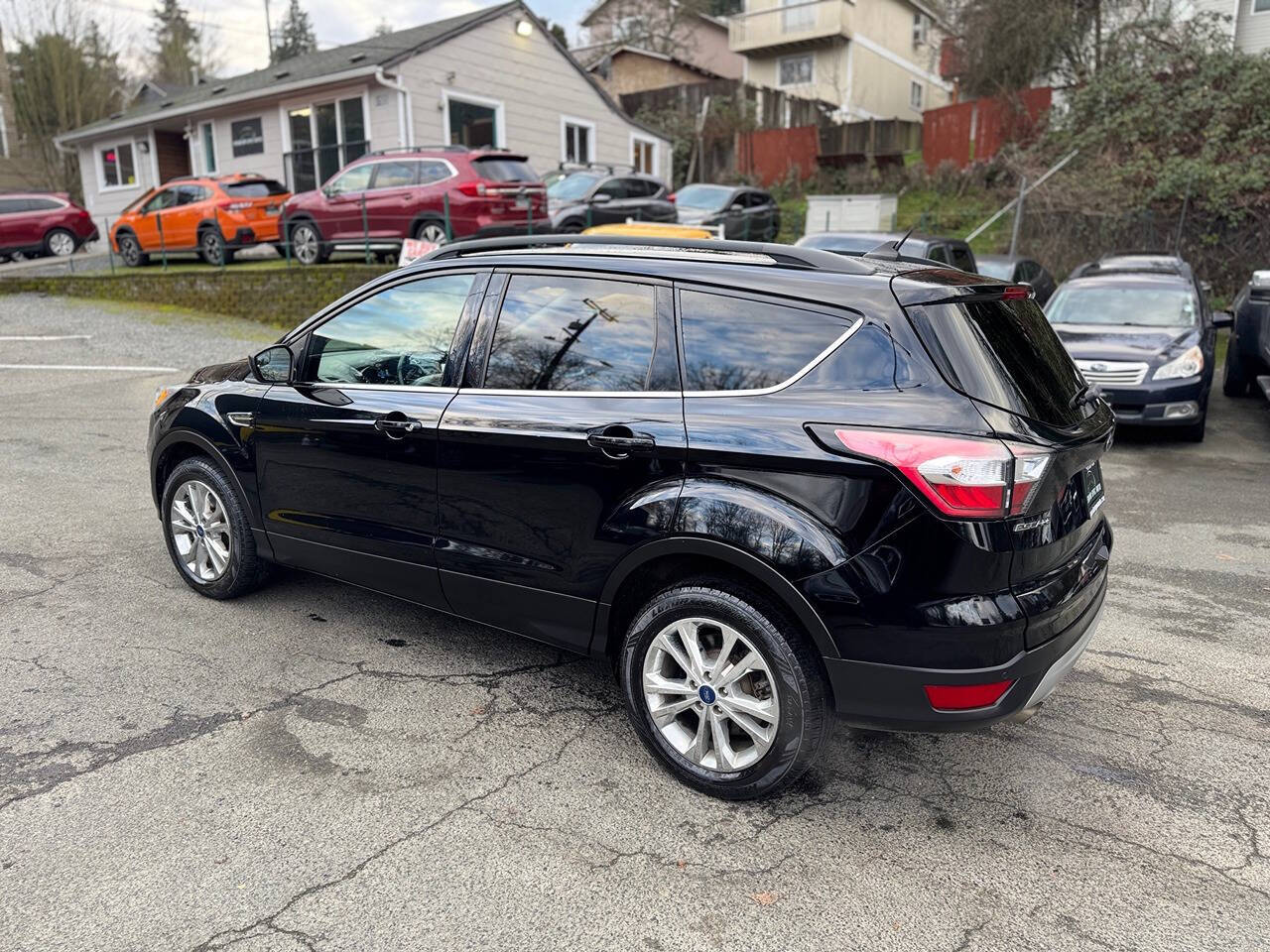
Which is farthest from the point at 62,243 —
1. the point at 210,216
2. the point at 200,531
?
the point at 200,531

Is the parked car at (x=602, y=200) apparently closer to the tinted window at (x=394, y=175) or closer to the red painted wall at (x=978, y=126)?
the tinted window at (x=394, y=175)

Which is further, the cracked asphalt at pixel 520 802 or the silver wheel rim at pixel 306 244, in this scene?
the silver wheel rim at pixel 306 244

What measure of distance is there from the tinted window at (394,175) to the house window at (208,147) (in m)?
12.5

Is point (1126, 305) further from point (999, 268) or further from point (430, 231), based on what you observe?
point (430, 231)

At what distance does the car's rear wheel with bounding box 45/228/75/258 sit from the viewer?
2244 centimetres

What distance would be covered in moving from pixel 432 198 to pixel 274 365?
1056 cm

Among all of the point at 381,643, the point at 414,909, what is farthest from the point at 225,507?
the point at 414,909

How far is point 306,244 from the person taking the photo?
16.2 m

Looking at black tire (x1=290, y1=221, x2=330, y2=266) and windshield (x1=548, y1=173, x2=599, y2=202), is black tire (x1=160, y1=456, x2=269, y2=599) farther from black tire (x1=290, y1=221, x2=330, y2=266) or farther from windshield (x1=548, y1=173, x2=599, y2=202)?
windshield (x1=548, y1=173, x2=599, y2=202)

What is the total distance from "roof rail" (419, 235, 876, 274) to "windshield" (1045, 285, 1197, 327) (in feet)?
25.3

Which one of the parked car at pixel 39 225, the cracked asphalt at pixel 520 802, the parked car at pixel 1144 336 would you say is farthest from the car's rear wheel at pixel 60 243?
the parked car at pixel 1144 336

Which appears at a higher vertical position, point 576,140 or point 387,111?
point 387,111

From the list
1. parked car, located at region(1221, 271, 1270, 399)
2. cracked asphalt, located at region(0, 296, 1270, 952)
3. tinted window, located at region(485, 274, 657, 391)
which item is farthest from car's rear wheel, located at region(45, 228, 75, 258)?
parked car, located at region(1221, 271, 1270, 399)

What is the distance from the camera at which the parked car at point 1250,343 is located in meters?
8.91
